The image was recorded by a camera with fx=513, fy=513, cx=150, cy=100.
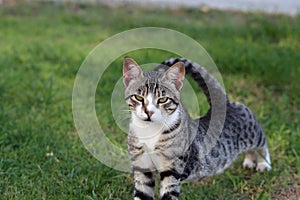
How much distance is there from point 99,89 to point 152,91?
2.22m

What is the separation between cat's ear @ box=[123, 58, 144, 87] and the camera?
294 cm

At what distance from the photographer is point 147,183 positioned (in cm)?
314

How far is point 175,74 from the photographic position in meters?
2.96

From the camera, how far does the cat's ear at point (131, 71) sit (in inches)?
116

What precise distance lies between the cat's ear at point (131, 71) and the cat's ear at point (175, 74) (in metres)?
0.15

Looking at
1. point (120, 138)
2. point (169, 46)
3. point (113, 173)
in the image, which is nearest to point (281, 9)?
point (169, 46)

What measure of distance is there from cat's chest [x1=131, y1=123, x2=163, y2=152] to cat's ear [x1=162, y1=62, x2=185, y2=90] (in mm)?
268

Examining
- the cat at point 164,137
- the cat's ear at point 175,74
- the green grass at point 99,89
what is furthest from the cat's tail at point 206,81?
the green grass at point 99,89

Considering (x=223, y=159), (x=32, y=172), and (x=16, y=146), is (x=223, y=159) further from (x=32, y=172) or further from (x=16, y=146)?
(x=16, y=146)

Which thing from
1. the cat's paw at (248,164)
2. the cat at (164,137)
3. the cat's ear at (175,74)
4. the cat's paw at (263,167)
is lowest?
the cat's paw at (248,164)

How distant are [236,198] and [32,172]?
1444mm

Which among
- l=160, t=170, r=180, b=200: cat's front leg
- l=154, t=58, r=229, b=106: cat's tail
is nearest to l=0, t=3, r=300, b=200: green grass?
l=160, t=170, r=180, b=200: cat's front leg

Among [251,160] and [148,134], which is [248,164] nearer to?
[251,160]

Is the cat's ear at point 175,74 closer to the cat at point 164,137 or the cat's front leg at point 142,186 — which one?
the cat at point 164,137
